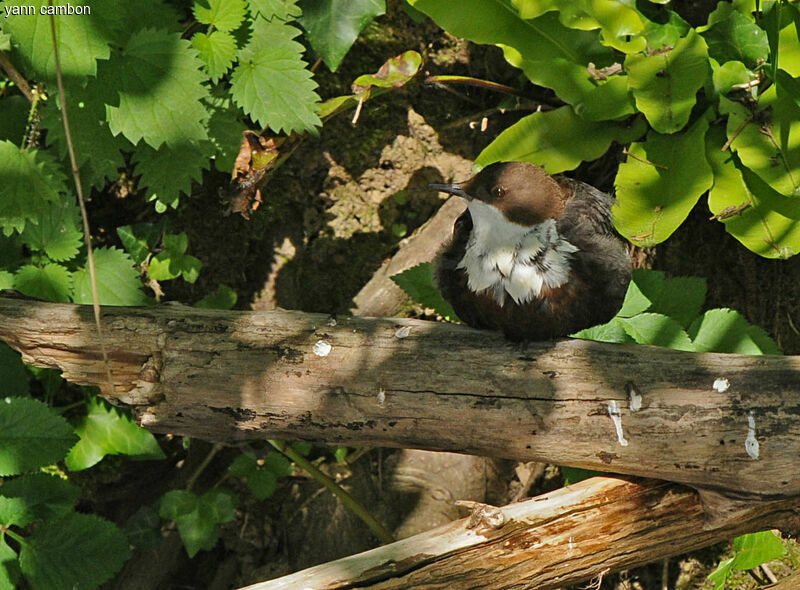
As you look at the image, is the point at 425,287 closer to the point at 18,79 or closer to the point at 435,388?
the point at 435,388

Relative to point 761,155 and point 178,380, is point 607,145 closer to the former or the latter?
point 761,155

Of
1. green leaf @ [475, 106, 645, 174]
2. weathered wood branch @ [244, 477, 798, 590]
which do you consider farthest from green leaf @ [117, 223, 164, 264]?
weathered wood branch @ [244, 477, 798, 590]

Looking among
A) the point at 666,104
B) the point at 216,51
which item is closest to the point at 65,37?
the point at 216,51

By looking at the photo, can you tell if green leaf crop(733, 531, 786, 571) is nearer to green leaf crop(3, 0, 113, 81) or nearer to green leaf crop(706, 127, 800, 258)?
green leaf crop(706, 127, 800, 258)

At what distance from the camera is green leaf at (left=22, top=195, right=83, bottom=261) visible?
313 cm

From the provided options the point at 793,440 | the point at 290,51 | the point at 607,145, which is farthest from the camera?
the point at 607,145

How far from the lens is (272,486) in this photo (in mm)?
3559

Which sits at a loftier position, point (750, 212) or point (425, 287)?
→ point (750, 212)

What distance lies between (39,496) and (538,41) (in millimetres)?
2744

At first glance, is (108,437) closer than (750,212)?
No

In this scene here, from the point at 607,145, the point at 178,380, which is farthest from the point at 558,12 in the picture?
the point at 178,380

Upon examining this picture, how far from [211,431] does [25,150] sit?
1.41m

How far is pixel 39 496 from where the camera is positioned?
3.02 meters

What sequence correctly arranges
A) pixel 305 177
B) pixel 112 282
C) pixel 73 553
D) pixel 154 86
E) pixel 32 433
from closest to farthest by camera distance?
1. pixel 154 86
2. pixel 32 433
3. pixel 73 553
4. pixel 112 282
5. pixel 305 177
